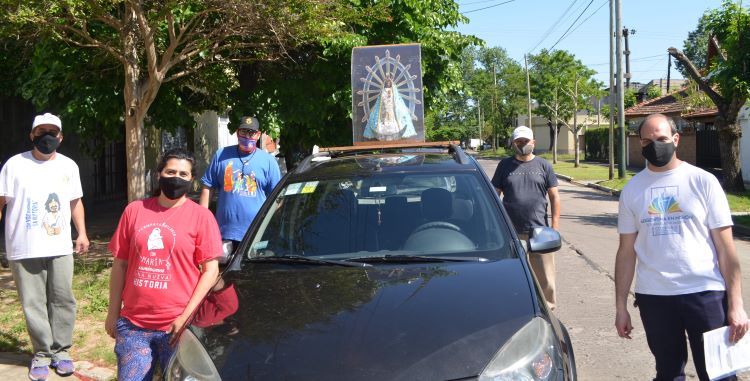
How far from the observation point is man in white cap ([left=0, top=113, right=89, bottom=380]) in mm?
5078

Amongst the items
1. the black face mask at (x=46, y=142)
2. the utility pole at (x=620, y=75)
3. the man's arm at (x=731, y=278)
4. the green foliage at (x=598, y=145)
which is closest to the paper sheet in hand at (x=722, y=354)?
the man's arm at (x=731, y=278)

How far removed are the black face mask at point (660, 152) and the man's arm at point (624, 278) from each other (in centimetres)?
42

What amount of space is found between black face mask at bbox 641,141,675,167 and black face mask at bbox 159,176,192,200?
7.81 ft

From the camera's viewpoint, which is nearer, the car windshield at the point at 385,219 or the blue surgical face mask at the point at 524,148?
the car windshield at the point at 385,219

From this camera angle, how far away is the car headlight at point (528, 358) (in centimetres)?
272

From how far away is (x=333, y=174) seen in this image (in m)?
4.52

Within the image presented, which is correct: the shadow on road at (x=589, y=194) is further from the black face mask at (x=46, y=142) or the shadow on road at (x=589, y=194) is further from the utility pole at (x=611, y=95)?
the black face mask at (x=46, y=142)

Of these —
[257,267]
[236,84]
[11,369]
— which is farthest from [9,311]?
[236,84]

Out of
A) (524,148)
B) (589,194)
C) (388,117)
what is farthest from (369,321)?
(589,194)

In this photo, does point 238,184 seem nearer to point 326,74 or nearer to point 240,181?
point 240,181

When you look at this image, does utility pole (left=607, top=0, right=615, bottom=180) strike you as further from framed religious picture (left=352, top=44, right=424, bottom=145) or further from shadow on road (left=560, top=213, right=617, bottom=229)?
framed religious picture (left=352, top=44, right=424, bottom=145)

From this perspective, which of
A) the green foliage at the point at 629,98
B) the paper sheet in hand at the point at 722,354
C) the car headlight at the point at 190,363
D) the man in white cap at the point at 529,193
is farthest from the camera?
the green foliage at the point at 629,98

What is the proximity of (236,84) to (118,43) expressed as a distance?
3.56 meters

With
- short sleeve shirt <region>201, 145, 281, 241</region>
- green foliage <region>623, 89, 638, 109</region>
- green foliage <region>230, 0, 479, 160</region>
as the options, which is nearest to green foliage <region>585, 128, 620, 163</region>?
green foliage <region>623, 89, 638, 109</region>
